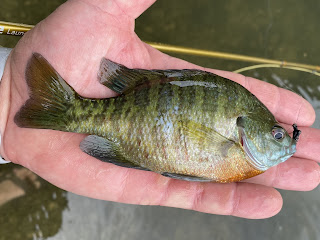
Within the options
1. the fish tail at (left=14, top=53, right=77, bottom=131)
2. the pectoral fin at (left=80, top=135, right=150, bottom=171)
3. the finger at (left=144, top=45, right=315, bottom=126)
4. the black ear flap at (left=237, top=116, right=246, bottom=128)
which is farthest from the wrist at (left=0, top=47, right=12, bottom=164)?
the black ear flap at (left=237, top=116, right=246, bottom=128)

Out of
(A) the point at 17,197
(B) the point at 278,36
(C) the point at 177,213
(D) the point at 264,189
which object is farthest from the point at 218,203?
(B) the point at 278,36

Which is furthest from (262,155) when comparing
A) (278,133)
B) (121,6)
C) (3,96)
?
(3,96)

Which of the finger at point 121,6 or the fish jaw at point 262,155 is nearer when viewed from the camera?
the fish jaw at point 262,155

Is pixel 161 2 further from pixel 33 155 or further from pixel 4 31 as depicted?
pixel 33 155

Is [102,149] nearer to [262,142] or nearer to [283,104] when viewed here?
[262,142]

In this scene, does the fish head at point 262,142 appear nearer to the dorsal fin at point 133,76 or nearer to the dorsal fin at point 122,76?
the dorsal fin at point 133,76

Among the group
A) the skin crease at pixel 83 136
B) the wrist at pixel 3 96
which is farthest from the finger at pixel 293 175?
the wrist at pixel 3 96
